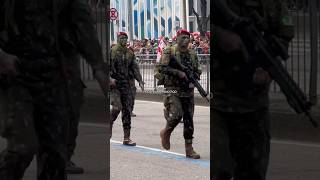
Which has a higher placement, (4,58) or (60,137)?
(4,58)

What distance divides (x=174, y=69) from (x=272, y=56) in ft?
11.2

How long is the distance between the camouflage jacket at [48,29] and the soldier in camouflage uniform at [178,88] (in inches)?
122

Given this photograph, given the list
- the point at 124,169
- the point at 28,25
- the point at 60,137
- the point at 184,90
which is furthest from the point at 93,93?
the point at 184,90

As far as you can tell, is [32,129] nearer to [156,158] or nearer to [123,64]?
[156,158]

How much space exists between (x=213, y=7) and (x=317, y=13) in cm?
29

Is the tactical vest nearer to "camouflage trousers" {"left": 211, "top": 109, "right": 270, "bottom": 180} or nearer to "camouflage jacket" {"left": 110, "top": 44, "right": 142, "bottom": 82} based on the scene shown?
"camouflage jacket" {"left": 110, "top": 44, "right": 142, "bottom": 82}

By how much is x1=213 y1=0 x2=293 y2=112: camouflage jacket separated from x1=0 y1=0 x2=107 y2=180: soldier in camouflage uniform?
1.16 feet

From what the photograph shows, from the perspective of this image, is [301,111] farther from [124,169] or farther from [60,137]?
[124,169]

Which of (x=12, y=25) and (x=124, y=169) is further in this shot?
(x=124, y=169)

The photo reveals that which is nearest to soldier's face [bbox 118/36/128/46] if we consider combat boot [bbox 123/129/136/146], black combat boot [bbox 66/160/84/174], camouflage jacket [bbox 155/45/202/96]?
camouflage jacket [bbox 155/45/202/96]

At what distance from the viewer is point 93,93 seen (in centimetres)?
198

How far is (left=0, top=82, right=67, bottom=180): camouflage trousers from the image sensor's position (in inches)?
73.1

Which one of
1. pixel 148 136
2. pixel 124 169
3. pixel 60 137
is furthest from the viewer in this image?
pixel 148 136

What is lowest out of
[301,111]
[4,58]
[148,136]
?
[148,136]
